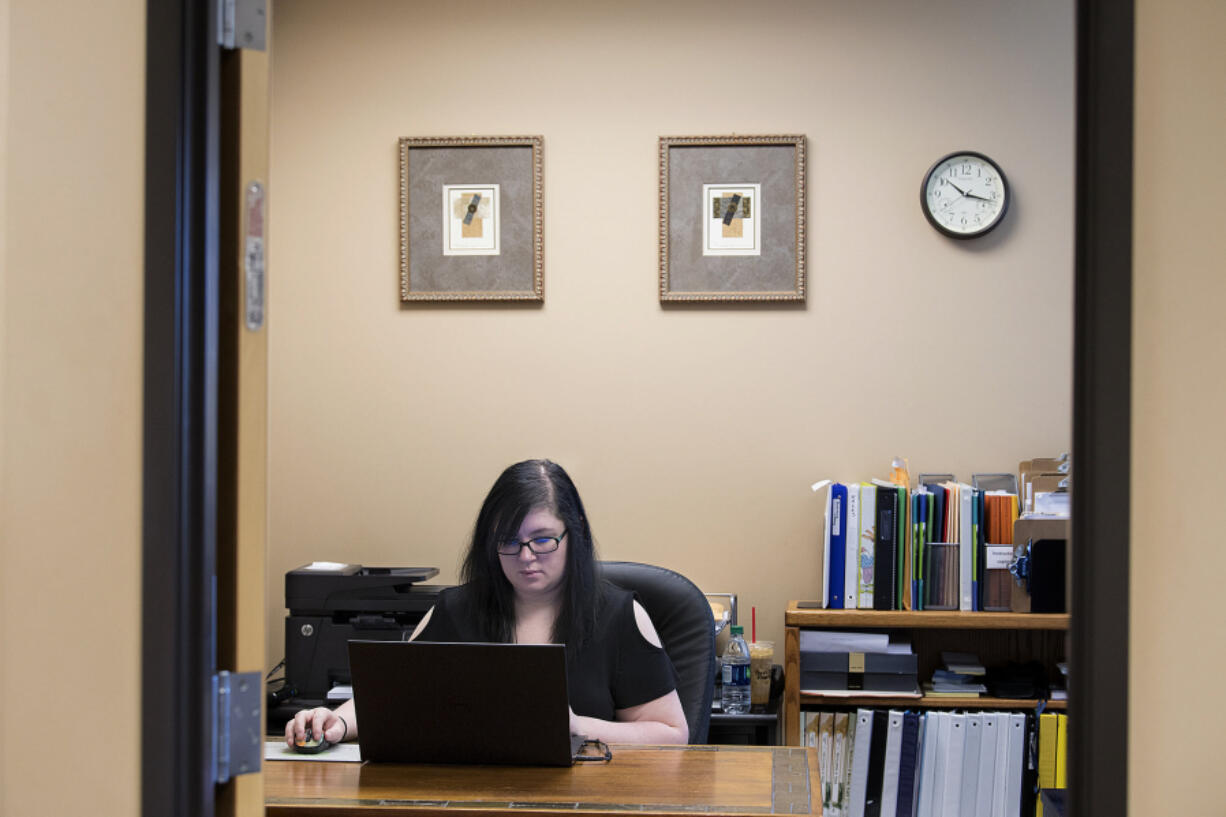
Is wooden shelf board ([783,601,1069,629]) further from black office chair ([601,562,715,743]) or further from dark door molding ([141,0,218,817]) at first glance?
dark door molding ([141,0,218,817])

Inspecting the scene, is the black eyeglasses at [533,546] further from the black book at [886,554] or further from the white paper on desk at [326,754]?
the black book at [886,554]

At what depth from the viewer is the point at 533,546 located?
2.32m

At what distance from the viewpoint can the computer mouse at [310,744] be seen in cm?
204

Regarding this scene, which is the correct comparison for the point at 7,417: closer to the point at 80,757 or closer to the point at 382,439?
the point at 80,757

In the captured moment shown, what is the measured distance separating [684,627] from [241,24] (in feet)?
5.52

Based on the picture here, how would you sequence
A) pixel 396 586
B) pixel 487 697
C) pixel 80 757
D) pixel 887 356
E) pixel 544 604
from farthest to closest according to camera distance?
pixel 887 356 → pixel 396 586 → pixel 544 604 → pixel 487 697 → pixel 80 757

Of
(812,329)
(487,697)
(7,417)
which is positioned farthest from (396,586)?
(7,417)

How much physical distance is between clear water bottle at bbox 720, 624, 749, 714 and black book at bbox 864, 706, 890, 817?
365 millimetres

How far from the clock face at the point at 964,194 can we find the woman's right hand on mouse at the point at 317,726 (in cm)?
220

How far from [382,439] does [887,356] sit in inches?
61.3

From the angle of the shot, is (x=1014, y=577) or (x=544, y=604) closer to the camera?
(x=544, y=604)

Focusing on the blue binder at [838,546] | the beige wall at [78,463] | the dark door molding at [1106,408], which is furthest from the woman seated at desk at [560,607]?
the dark door molding at [1106,408]

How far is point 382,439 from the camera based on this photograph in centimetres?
336

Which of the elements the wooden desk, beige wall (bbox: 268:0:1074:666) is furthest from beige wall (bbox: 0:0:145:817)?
beige wall (bbox: 268:0:1074:666)
